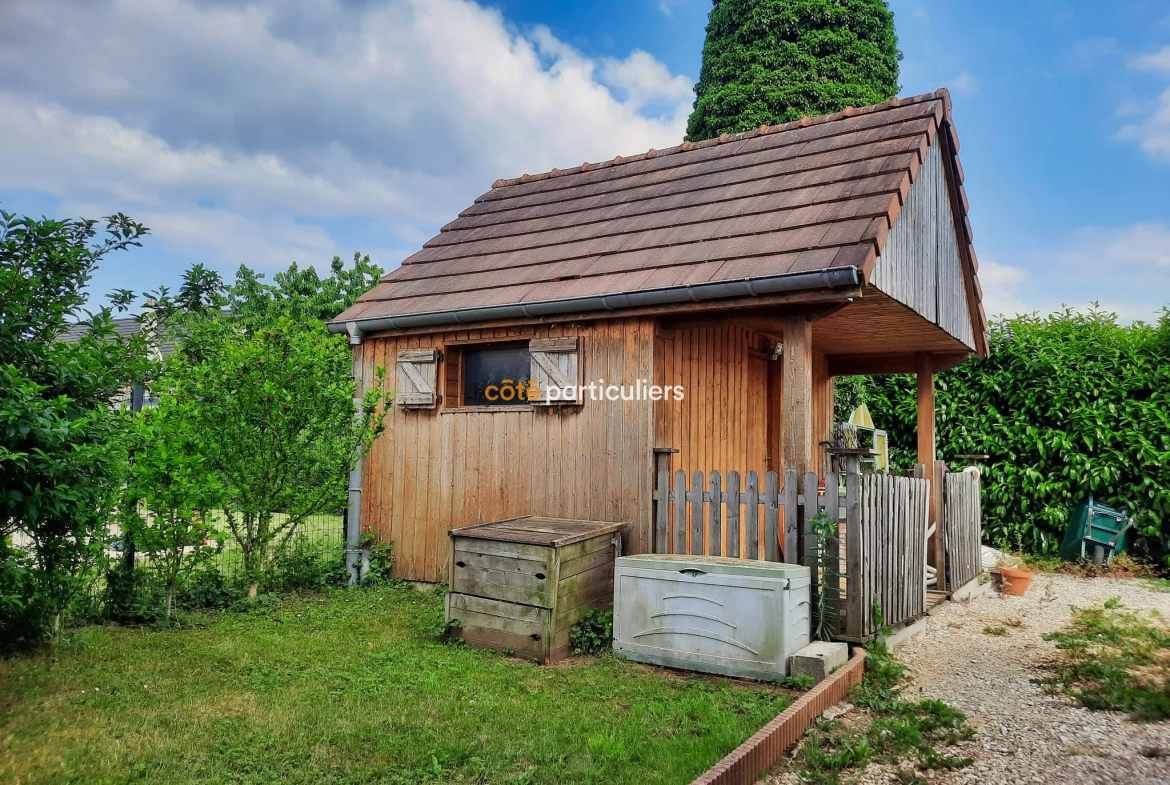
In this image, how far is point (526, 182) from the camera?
33.7ft

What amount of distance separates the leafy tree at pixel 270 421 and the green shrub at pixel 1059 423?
28.9 ft

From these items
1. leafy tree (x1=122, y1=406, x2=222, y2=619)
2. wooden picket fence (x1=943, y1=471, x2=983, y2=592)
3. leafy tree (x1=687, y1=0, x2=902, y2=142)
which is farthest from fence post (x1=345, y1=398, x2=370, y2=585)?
leafy tree (x1=687, y1=0, x2=902, y2=142)

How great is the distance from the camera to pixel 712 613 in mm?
4910

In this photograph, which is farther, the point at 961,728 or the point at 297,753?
the point at 961,728

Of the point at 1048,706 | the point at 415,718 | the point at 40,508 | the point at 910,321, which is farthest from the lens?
the point at 910,321

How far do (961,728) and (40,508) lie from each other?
533 centimetres

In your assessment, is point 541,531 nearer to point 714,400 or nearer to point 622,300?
point 622,300

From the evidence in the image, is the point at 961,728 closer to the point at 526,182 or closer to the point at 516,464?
the point at 516,464

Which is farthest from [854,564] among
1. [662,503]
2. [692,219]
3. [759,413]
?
[759,413]

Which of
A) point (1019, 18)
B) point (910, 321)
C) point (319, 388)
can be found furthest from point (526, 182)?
point (1019, 18)

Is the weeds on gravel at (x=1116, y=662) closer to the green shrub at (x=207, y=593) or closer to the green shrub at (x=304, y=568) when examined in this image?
the green shrub at (x=304, y=568)

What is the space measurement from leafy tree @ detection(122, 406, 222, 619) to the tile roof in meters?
2.68

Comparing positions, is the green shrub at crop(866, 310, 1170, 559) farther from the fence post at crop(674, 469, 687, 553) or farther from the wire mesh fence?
the wire mesh fence

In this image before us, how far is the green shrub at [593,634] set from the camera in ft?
17.6
